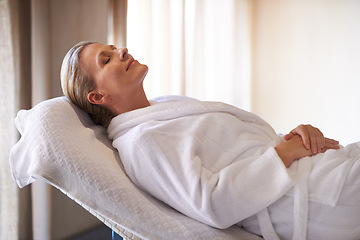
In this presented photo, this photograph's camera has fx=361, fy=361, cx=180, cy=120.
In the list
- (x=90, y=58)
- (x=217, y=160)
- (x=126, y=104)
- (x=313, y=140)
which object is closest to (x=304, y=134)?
(x=313, y=140)

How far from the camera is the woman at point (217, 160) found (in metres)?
0.95

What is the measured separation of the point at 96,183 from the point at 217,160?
1.19 ft

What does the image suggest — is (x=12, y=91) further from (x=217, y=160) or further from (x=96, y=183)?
(x=217, y=160)

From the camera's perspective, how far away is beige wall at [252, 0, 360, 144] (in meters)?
3.55

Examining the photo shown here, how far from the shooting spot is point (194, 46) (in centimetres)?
309

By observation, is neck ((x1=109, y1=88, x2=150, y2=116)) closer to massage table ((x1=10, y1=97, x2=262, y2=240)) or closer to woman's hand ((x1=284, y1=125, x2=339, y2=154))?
massage table ((x1=10, y1=97, x2=262, y2=240))

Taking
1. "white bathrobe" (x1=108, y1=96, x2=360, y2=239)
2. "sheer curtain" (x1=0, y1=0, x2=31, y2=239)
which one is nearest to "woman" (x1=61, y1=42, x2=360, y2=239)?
"white bathrobe" (x1=108, y1=96, x2=360, y2=239)

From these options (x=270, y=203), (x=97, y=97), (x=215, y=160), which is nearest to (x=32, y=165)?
(x=97, y=97)

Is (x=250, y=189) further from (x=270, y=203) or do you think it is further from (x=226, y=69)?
(x=226, y=69)

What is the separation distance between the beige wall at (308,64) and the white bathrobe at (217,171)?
106 inches

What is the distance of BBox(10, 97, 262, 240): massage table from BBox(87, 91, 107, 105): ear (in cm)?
18

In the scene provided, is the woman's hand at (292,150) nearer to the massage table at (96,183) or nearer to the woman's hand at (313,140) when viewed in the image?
the woman's hand at (313,140)

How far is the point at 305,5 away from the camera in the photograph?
3770 mm

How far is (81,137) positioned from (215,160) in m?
0.42
